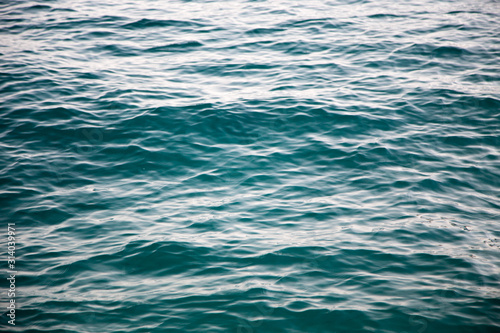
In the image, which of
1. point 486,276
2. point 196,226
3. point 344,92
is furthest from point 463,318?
point 344,92

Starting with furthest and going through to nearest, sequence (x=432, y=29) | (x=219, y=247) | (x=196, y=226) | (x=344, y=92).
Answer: (x=432, y=29) < (x=344, y=92) < (x=196, y=226) < (x=219, y=247)

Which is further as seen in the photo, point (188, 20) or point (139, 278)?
point (188, 20)

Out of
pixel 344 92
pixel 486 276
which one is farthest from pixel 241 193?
pixel 344 92

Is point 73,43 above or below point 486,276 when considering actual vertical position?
above

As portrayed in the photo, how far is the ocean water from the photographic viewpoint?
8.45m

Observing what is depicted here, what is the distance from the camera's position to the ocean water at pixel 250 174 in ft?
27.7

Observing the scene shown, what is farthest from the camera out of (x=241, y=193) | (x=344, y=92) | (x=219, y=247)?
(x=344, y=92)

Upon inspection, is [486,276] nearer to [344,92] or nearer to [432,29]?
[344,92]

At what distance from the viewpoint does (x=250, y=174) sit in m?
12.4

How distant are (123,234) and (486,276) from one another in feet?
23.6

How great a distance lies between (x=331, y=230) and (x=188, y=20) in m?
15.4

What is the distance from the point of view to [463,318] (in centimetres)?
813

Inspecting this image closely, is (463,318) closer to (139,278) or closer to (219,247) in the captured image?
(219,247)

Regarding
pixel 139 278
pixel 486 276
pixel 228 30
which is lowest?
pixel 486 276
